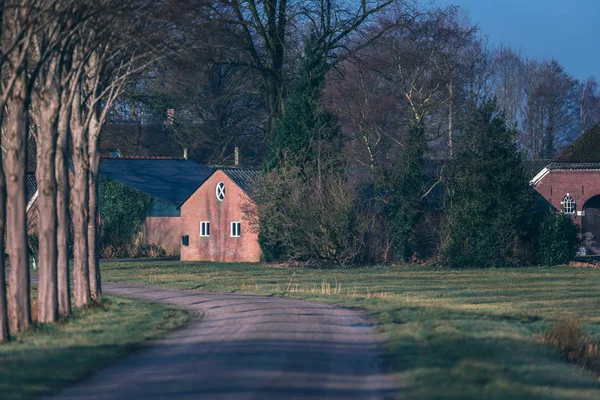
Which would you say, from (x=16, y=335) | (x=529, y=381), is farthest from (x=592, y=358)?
(x=16, y=335)

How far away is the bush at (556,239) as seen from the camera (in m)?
45.2

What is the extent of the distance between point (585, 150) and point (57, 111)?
46.7 m

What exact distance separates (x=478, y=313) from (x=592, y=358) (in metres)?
5.80

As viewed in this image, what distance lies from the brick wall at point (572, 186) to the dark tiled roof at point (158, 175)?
22804 millimetres

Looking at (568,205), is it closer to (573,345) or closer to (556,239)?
(556,239)

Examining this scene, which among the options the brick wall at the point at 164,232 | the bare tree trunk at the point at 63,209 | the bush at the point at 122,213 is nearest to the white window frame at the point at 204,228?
the brick wall at the point at 164,232

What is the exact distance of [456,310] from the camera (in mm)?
22188

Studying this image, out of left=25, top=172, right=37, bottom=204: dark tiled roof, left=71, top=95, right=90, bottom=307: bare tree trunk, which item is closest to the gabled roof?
left=25, top=172, right=37, bottom=204: dark tiled roof

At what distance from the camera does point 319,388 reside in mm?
11133

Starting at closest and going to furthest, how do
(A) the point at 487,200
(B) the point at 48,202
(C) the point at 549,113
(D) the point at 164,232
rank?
(B) the point at 48,202
(A) the point at 487,200
(D) the point at 164,232
(C) the point at 549,113

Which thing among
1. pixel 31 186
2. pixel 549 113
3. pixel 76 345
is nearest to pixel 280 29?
pixel 31 186

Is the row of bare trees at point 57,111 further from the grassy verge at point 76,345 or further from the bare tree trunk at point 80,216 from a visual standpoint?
the grassy verge at point 76,345

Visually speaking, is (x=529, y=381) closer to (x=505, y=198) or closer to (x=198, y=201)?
(x=505, y=198)

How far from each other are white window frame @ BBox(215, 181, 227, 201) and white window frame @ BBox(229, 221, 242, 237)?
5.58 ft
